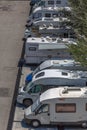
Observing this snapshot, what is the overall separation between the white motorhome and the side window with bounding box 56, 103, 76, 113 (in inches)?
330

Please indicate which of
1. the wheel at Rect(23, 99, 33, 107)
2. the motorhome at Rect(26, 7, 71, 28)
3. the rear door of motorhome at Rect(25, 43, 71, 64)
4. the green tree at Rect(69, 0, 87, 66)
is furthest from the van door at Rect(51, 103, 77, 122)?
the motorhome at Rect(26, 7, 71, 28)

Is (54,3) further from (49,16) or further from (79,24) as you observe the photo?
(79,24)

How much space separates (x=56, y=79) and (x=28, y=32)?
11.8 meters

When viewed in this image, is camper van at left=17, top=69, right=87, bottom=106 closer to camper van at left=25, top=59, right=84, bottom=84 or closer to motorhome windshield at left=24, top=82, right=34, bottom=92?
motorhome windshield at left=24, top=82, right=34, bottom=92

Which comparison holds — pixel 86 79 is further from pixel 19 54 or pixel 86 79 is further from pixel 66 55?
pixel 19 54

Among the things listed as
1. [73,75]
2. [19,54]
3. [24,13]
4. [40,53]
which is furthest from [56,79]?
[24,13]

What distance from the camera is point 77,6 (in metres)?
33.2

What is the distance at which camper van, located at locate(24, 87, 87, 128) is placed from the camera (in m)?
22.6

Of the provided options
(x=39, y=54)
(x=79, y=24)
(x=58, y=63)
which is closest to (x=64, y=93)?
(x=58, y=63)

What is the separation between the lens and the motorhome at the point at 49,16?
3578 centimetres

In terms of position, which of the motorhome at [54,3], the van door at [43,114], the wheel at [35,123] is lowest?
the wheel at [35,123]

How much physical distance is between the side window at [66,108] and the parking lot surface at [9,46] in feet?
10.7

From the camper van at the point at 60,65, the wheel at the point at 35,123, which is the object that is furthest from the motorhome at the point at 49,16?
the wheel at the point at 35,123

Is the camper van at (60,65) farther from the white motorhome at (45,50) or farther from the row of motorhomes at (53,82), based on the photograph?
the white motorhome at (45,50)
